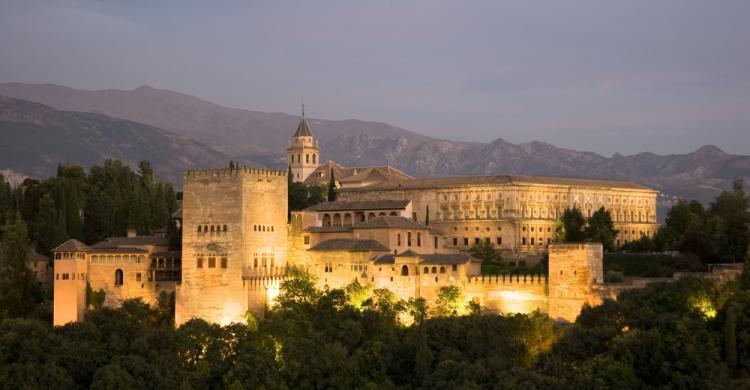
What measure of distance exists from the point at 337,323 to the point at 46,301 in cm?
1616

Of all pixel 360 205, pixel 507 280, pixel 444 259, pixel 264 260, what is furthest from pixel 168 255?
pixel 507 280

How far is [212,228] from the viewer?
53500mm

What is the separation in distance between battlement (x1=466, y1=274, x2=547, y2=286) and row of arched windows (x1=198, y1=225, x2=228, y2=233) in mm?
11037

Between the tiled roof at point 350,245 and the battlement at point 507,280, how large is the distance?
5039 mm

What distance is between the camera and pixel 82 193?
230ft

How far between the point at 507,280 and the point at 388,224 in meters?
7.47

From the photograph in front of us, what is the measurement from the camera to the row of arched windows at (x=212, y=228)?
53281 millimetres

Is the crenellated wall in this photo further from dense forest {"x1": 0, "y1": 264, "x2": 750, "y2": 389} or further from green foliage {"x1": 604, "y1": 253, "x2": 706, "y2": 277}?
green foliage {"x1": 604, "y1": 253, "x2": 706, "y2": 277}

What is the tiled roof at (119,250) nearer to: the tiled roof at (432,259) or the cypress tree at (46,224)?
the cypress tree at (46,224)

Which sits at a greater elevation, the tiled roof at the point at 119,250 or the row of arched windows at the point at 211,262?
the tiled roof at the point at 119,250

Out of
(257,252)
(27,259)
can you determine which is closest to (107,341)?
(257,252)

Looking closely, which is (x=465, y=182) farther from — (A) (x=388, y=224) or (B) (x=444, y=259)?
(B) (x=444, y=259)

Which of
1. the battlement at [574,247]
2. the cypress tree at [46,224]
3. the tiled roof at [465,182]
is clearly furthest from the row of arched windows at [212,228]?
the tiled roof at [465,182]

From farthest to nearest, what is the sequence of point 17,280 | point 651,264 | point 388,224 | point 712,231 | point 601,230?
point 601,230
point 712,231
point 651,264
point 388,224
point 17,280
